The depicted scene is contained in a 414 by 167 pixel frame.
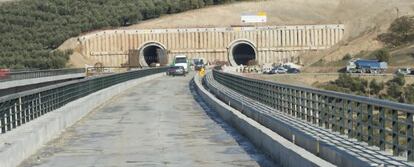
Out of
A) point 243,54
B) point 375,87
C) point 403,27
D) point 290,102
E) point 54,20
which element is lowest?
point 375,87

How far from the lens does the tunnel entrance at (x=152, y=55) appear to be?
13038 cm

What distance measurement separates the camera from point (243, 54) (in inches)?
5709

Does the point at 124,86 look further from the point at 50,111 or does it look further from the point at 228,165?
the point at 228,165

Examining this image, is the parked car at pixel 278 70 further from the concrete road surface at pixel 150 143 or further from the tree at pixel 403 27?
the concrete road surface at pixel 150 143

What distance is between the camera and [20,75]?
58.1 meters

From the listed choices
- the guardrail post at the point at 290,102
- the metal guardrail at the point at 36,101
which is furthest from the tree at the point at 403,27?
A: the guardrail post at the point at 290,102

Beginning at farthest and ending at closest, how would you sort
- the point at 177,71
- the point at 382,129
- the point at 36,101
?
1. the point at 177,71
2. the point at 36,101
3. the point at 382,129

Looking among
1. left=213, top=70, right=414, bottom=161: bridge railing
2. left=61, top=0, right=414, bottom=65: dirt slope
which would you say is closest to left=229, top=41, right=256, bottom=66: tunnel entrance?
left=61, top=0, right=414, bottom=65: dirt slope

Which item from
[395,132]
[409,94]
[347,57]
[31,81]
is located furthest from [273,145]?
[347,57]

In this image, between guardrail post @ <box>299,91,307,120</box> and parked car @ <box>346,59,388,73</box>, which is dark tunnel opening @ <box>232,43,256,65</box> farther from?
guardrail post @ <box>299,91,307,120</box>

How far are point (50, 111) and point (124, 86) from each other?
1126 inches

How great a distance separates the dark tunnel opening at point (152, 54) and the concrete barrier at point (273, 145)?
355 ft

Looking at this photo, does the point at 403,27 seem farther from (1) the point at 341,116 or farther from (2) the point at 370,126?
(2) the point at 370,126

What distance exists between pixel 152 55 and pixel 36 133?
128 metres
